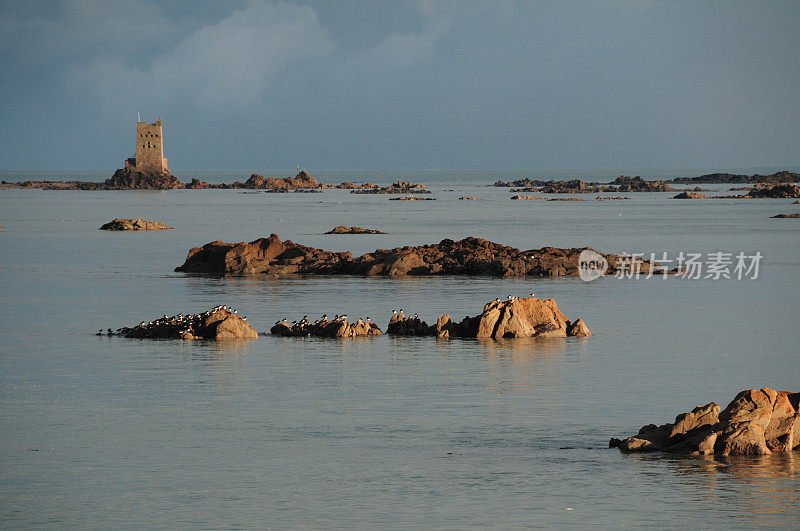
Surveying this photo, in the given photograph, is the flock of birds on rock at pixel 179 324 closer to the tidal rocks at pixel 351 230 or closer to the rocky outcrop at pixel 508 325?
the rocky outcrop at pixel 508 325

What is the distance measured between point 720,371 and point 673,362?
4.66 ft

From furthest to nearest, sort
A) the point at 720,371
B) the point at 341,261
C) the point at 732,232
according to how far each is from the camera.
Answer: the point at 732,232 < the point at 341,261 < the point at 720,371

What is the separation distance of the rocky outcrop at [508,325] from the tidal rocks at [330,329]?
73 centimetres

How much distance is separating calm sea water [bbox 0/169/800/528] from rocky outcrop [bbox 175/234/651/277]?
2446 mm

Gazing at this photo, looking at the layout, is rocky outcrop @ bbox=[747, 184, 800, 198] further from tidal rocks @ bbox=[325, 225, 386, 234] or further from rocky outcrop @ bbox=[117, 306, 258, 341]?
rocky outcrop @ bbox=[117, 306, 258, 341]

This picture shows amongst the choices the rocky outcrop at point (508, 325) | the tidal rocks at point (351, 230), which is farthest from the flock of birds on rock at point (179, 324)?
the tidal rocks at point (351, 230)

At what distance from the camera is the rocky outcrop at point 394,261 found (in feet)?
167

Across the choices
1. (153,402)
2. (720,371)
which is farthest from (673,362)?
(153,402)

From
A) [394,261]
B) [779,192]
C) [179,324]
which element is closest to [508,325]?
[179,324]

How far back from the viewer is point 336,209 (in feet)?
438

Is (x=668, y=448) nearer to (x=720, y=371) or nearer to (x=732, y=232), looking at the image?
(x=720, y=371)

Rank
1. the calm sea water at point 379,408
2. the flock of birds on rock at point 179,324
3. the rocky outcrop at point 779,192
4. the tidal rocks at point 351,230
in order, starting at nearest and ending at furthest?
1. the calm sea water at point 379,408
2. the flock of birds on rock at point 179,324
3. the tidal rocks at point 351,230
4. the rocky outcrop at point 779,192

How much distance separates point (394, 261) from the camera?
165 feet

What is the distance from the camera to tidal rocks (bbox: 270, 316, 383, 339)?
31.4 meters
